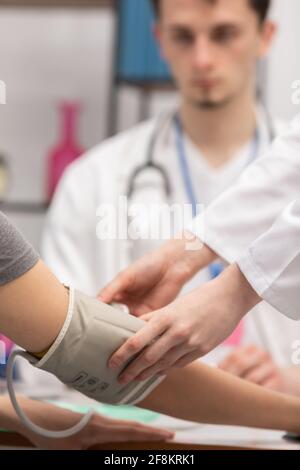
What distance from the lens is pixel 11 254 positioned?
1.08m

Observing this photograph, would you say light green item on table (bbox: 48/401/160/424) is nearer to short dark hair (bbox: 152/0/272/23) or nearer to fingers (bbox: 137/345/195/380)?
fingers (bbox: 137/345/195/380)

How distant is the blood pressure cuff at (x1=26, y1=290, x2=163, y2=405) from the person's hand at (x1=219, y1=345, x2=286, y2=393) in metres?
0.46

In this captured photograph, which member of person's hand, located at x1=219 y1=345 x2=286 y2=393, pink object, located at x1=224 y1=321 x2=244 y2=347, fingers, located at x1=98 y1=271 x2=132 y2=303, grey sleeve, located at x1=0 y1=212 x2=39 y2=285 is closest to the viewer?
grey sleeve, located at x1=0 y1=212 x2=39 y2=285

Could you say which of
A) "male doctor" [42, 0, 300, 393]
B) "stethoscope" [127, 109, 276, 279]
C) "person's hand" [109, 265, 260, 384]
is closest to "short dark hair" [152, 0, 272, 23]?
"male doctor" [42, 0, 300, 393]

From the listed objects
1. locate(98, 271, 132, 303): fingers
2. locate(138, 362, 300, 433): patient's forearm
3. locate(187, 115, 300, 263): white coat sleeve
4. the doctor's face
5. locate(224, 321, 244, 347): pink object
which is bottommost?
locate(224, 321, 244, 347): pink object

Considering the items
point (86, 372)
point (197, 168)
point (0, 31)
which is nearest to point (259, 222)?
point (86, 372)

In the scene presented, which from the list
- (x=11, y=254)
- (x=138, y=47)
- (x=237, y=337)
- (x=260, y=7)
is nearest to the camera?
(x=11, y=254)

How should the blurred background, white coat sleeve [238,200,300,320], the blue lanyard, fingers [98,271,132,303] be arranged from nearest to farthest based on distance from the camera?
white coat sleeve [238,200,300,320]
fingers [98,271,132,303]
the blue lanyard
the blurred background

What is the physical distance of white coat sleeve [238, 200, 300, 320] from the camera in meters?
1.20

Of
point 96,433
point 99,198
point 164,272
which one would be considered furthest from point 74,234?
point 96,433

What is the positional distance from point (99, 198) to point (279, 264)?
1067 millimetres

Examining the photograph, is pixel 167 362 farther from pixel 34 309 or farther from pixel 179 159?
pixel 179 159

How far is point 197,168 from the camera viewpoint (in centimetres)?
222

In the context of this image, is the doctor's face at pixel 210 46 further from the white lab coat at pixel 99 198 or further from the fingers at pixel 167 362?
the fingers at pixel 167 362
